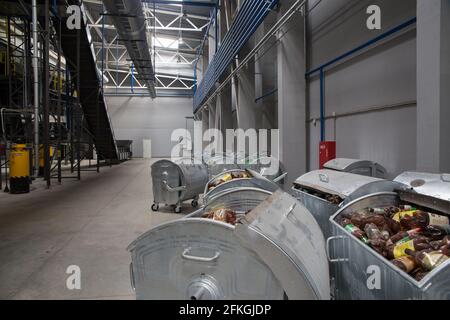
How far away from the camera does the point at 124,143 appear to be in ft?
53.3

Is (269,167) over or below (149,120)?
below

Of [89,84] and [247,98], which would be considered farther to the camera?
[89,84]

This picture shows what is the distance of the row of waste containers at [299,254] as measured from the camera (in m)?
0.96

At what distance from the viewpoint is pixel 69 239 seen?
339 cm

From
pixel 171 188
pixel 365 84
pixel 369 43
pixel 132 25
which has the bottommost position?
pixel 171 188

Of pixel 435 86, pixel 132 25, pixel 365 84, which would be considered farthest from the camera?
pixel 132 25

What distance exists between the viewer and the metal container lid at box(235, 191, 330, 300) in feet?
3.10

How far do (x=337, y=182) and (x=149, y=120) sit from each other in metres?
17.8

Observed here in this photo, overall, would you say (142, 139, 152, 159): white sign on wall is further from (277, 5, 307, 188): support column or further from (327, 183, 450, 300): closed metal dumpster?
(327, 183, 450, 300): closed metal dumpster

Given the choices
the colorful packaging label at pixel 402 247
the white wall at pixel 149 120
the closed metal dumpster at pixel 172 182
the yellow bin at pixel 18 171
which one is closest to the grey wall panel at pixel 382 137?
the colorful packaging label at pixel 402 247

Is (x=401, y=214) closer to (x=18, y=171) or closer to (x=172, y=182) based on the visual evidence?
(x=172, y=182)

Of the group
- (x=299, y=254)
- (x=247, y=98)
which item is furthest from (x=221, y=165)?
(x=299, y=254)

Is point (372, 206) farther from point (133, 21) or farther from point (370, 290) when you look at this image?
point (133, 21)
